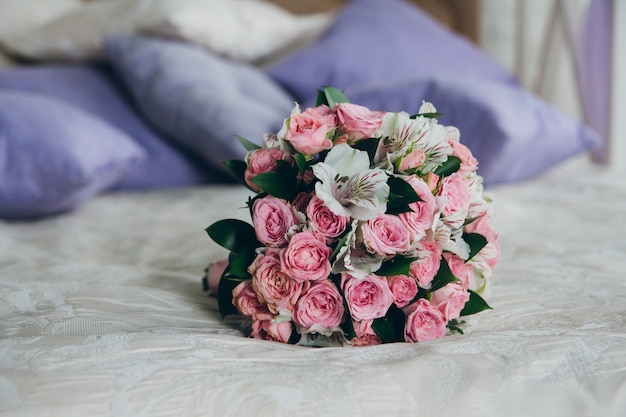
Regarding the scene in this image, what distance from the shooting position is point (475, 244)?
0.63 m

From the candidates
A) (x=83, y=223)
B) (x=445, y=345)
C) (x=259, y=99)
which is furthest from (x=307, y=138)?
(x=259, y=99)

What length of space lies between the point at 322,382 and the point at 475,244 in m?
0.22

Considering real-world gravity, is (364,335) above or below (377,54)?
below

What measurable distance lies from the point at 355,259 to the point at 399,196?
65 mm

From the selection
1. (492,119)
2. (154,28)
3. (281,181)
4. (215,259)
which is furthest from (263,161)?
(154,28)

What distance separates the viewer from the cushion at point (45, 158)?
1219 millimetres

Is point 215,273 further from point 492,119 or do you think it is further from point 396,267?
point 492,119

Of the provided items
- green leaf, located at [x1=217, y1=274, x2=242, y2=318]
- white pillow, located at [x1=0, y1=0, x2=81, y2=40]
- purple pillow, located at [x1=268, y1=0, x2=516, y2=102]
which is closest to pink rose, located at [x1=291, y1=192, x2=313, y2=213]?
green leaf, located at [x1=217, y1=274, x2=242, y2=318]

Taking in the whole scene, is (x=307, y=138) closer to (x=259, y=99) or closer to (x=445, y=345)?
(x=445, y=345)

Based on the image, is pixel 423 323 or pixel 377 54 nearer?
pixel 423 323

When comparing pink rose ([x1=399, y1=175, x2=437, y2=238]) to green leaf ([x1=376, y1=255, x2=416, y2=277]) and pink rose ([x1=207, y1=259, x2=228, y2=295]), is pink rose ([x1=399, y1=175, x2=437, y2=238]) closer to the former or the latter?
green leaf ([x1=376, y1=255, x2=416, y2=277])

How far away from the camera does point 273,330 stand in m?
0.60

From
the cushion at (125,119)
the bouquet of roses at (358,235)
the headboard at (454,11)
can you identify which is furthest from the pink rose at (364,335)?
the headboard at (454,11)

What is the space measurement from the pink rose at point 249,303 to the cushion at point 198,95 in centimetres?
86
